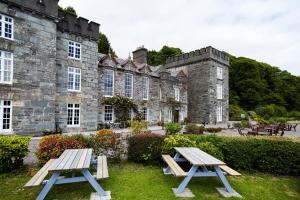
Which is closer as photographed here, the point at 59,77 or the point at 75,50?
the point at 59,77

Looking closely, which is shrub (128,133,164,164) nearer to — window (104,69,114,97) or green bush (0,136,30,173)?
green bush (0,136,30,173)

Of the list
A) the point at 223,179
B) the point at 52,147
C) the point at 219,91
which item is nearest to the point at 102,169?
the point at 52,147

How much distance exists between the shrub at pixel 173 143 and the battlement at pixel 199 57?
2449 centimetres

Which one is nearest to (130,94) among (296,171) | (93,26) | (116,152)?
(93,26)

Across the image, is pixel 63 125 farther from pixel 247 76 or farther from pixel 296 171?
pixel 247 76

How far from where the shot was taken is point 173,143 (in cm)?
748

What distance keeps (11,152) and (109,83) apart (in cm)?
1533

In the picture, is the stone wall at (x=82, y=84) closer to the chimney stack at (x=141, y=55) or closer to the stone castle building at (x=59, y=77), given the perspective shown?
the stone castle building at (x=59, y=77)

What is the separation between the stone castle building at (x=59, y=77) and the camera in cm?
1393

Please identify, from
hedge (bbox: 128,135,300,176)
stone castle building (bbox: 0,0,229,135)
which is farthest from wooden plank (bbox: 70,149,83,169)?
stone castle building (bbox: 0,0,229,135)

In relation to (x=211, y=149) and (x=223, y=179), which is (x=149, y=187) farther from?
(x=211, y=149)

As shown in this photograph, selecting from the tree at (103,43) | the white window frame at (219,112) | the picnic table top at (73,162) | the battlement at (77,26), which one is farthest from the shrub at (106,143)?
the tree at (103,43)

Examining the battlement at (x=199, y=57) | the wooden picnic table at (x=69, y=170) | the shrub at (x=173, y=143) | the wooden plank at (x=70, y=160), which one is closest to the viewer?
the wooden picnic table at (x=69, y=170)

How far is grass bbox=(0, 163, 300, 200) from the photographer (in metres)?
5.06
